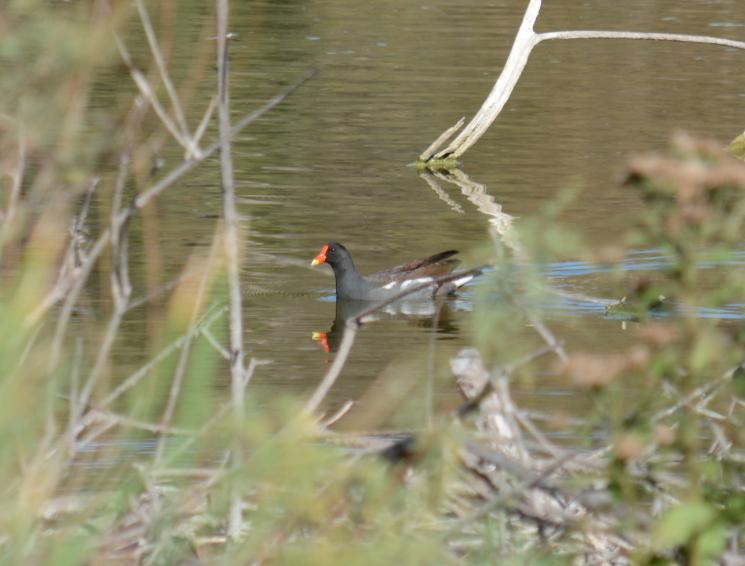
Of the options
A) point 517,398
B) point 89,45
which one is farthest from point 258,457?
point 517,398

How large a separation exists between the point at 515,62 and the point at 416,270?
3.57 metres

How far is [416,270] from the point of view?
10.9 meters

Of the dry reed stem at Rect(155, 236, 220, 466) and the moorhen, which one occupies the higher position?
the dry reed stem at Rect(155, 236, 220, 466)

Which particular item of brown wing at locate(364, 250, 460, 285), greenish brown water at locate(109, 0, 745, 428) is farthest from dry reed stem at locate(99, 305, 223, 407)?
brown wing at locate(364, 250, 460, 285)

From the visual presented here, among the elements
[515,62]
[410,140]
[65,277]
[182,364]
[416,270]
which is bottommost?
[410,140]

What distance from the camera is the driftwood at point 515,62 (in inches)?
445

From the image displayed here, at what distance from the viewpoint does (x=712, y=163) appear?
8.91ft

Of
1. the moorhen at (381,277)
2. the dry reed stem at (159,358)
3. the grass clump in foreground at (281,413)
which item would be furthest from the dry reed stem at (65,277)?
the moorhen at (381,277)

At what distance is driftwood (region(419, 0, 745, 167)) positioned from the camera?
11.3 meters

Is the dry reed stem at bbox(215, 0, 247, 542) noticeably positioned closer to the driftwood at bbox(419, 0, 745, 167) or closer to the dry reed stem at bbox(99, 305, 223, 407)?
the dry reed stem at bbox(99, 305, 223, 407)

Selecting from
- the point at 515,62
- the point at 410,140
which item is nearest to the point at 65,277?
the point at 515,62

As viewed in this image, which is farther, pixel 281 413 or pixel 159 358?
pixel 281 413

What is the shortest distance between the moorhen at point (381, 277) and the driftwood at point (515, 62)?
270cm

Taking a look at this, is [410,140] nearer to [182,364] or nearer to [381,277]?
[381,277]
